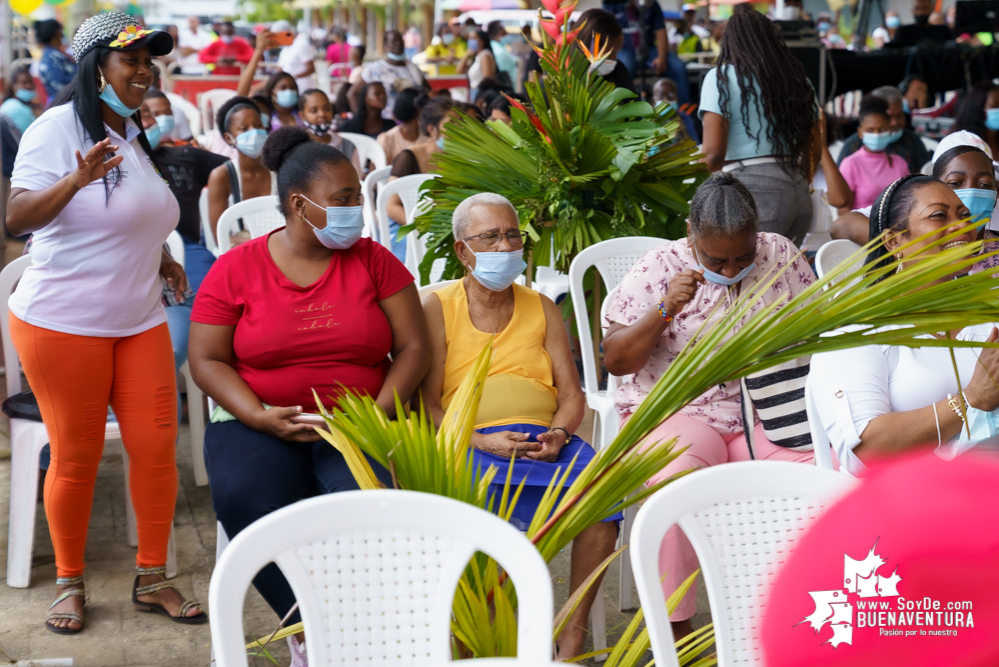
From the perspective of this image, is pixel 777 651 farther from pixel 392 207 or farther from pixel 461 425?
pixel 392 207

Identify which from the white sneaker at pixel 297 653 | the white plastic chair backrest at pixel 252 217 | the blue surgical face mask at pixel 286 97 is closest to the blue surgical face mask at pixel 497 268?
the white sneaker at pixel 297 653

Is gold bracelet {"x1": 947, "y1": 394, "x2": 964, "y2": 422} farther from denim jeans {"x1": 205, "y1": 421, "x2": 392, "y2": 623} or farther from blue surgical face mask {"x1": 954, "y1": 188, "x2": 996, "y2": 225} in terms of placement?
denim jeans {"x1": 205, "y1": 421, "x2": 392, "y2": 623}

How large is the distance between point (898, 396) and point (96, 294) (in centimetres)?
209

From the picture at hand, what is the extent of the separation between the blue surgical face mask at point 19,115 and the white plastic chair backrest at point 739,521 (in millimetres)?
6512

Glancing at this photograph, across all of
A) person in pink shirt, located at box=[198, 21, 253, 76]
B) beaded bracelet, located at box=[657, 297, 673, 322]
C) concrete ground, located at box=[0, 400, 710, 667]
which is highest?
person in pink shirt, located at box=[198, 21, 253, 76]

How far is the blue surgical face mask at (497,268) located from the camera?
2.93 m

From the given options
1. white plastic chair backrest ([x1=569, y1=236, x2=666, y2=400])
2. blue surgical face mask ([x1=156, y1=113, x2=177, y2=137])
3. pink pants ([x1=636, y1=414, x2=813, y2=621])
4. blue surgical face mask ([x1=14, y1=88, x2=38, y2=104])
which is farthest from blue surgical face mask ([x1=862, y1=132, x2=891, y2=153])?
blue surgical face mask ([x1=14, y1=88, x2=38, y2=104])

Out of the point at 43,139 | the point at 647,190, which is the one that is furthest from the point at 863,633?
the point at 647,190

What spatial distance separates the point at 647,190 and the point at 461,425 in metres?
2.25

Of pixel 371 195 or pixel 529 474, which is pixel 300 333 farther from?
pixel 371 195

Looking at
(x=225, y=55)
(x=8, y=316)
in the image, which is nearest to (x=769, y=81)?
(x=8, y=316)

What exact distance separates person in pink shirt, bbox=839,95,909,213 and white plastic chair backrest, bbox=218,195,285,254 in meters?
2.98

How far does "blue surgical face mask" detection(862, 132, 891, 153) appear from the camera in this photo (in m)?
5.33

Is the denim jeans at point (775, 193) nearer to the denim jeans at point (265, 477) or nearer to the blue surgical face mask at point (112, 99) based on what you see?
the denim jeans at point (265, 477)
